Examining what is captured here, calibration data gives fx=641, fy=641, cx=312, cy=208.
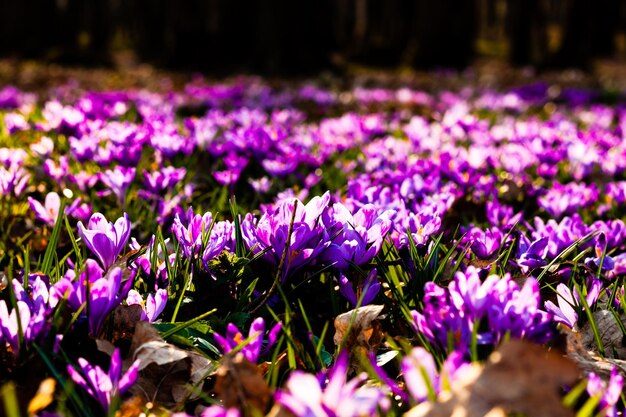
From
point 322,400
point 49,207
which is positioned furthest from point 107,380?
point 49,207

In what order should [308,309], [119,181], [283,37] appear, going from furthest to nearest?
[283,37] → [119,181] → [308,309]

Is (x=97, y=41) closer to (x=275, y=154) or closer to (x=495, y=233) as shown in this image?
(x=275, y=154)

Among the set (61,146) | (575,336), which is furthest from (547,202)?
(61,146)

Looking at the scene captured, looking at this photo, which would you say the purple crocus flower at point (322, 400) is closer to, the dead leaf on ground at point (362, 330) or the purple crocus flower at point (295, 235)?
the dead leaf on ground at point (362, 330)

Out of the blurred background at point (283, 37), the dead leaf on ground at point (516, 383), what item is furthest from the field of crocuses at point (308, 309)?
the blurred background at point (283, 37)

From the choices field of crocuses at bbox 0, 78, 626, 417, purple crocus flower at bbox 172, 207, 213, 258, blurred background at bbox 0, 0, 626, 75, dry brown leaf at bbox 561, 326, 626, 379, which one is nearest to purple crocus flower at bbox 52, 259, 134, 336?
field of crocuses at bbox 0, 78, 626, 417

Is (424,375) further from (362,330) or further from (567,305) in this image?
(567,305)
